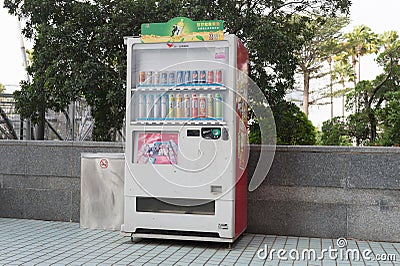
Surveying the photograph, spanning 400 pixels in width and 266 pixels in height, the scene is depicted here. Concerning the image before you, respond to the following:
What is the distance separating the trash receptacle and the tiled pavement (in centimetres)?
17

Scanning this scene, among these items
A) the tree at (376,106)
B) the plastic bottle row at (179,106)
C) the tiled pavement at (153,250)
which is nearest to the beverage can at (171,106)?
the plastic bottle row at (179,106)

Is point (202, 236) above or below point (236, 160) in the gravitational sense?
below

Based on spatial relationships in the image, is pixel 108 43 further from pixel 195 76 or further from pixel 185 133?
pixel 185 133

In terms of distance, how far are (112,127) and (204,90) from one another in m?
4.68

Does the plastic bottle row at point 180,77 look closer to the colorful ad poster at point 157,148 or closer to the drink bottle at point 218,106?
the drink bottle at point 218,106

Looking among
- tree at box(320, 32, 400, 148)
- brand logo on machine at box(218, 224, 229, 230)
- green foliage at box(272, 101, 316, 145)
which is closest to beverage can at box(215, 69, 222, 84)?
brand logo on machine at box(218, 224, 229, 230)

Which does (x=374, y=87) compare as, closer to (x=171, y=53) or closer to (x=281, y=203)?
(x=281, y=203)

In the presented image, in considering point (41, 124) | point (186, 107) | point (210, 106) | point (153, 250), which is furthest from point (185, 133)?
point (41, 124)

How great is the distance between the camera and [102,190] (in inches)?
283

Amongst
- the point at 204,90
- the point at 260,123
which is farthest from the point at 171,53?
the point at 260,123

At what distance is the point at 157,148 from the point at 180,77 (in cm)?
92

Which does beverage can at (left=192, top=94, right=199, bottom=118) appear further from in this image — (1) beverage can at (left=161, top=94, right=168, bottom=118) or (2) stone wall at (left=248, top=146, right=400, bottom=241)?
(2) stone wall at (left=248, top=146, right=400, bottom=241)

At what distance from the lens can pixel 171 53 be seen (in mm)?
6602

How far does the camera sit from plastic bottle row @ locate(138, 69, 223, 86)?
248 inches
